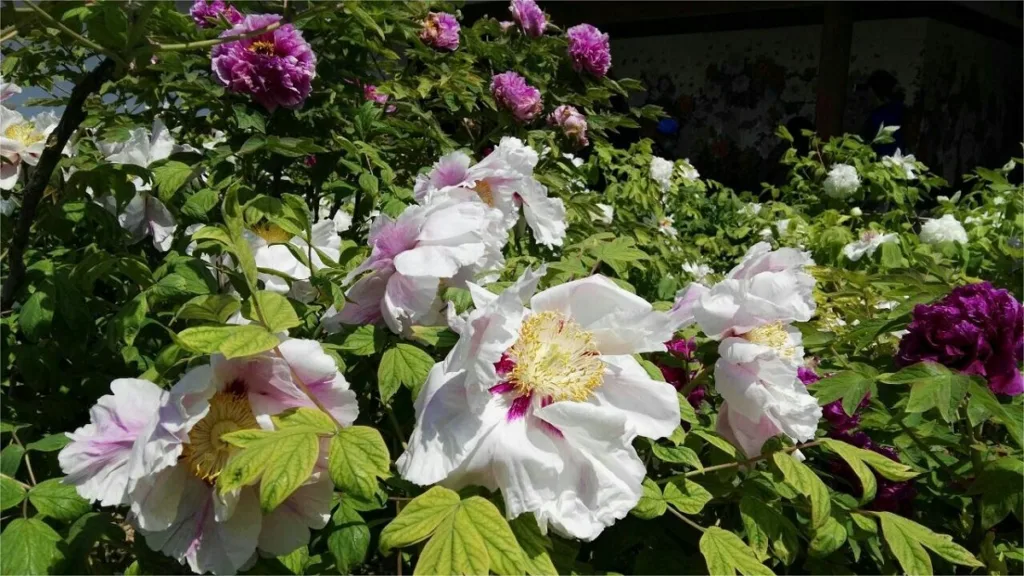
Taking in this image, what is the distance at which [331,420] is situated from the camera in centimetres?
77

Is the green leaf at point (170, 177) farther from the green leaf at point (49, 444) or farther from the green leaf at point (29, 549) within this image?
the green leaf at point (29, 549)

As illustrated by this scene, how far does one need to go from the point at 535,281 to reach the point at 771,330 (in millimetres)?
313

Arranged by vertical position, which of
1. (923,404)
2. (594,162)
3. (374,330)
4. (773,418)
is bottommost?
(594,162)

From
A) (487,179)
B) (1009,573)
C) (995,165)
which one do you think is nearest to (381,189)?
(487,179)

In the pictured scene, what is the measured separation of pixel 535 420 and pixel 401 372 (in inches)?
5.8

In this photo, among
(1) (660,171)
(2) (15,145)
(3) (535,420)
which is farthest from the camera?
(1) (660,171)

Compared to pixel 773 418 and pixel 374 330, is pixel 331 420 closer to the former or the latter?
pixel 374 330

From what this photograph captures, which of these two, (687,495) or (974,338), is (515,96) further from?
(687,495)

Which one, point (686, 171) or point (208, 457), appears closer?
point (208, 457)

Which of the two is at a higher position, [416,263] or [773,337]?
[416,263]

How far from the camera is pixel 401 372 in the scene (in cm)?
86

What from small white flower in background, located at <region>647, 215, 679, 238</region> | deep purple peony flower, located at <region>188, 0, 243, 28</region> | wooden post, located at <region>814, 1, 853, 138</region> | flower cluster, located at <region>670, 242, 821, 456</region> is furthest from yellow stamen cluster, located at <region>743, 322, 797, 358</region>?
wooden post, located at <region>814, 1, 853, 138</region>

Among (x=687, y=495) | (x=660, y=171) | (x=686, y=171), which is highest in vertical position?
(x=687, y=495)

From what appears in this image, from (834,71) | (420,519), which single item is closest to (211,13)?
(420,519)
